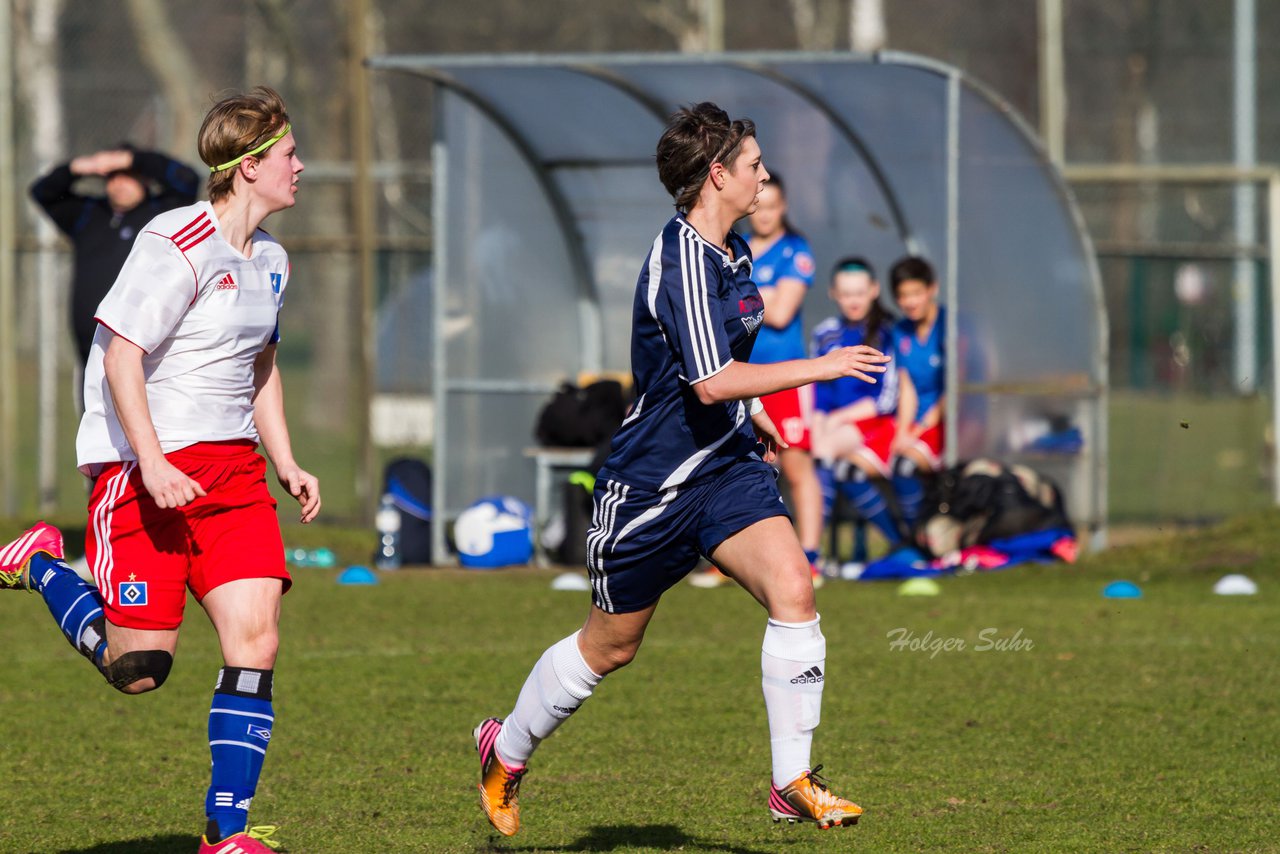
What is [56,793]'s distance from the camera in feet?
19.5

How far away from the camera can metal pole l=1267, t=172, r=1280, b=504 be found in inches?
521

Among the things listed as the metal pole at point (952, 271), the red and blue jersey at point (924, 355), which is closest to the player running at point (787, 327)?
the metal pole at point (952, 271)

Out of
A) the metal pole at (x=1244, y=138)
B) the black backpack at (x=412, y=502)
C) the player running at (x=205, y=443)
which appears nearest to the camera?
the player running at (x=205, y=443)

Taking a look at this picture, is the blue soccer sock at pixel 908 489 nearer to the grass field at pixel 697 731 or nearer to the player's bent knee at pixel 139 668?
the grass field at pixel 697 731

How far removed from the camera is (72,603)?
5148 millimetres

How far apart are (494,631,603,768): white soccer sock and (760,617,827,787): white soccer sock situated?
1.76ft

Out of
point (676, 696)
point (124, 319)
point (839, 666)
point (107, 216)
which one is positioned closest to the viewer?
point (124, 319)

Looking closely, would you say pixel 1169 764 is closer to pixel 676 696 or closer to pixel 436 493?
pixel 676 696

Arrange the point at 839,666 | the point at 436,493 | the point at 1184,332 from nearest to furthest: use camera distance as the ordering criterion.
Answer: the point at 839,666 < the point at 436,493 < the point at 1184,332

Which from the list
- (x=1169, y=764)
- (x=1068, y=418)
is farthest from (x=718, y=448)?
(x=1068, y=418)

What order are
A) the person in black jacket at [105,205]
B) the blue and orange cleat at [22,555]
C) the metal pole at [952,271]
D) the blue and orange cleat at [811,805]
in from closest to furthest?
the blue and orange cleat at [811,805]
the blue and orange cleat at [22,555]
the person in black jacket at [105,205]
the metal pole at [952,271]

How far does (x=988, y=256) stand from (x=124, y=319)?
868cm

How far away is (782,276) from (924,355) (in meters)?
1.84

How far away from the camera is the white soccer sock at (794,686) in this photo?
5.01 m
